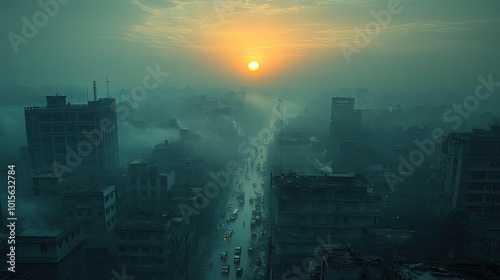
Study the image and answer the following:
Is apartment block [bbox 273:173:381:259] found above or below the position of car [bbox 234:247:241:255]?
above

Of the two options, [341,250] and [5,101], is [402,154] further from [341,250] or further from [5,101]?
[5,101]

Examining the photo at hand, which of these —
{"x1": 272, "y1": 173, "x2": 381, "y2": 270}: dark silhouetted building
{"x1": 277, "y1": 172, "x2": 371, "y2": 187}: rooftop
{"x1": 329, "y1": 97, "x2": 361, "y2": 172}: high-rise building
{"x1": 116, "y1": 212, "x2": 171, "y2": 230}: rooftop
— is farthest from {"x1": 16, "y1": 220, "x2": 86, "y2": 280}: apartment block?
{"x1": 329, "y1": 97, "x2": 361, "y2": 172}: high-rise building

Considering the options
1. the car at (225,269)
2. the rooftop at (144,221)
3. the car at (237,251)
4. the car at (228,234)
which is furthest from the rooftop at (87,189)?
the car at (237,251)

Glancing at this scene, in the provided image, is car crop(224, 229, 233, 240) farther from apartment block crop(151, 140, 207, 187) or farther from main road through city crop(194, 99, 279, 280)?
apartment block crop(151, 140, 207, 187)

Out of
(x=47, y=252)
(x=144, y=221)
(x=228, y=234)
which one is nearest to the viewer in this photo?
(x=47, y=252)

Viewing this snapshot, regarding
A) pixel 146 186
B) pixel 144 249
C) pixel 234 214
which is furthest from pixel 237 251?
pixel 146 186

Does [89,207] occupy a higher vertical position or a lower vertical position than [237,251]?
higher

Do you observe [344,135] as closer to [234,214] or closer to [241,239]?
[234,214]
